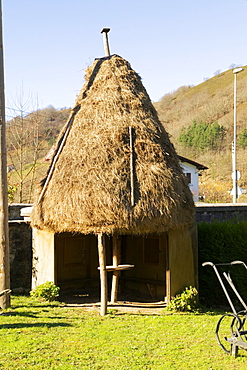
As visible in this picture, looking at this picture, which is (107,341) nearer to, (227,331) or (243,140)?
(227,331)

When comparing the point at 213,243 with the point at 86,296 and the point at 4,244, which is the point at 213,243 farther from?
the point at 4,244

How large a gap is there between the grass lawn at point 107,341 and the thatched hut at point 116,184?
123 centimetres

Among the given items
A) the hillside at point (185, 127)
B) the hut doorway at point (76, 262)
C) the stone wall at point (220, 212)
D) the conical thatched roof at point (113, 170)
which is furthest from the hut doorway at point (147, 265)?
the stone wall at point (220, 212)

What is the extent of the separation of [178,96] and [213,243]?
79015 mm

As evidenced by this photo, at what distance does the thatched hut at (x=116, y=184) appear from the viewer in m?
10.2

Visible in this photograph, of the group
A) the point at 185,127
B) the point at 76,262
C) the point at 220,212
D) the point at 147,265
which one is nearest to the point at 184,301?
the point at 147,265

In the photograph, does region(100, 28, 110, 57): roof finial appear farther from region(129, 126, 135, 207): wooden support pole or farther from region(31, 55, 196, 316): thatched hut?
region(129, 126, 135, 207): wooden support pole

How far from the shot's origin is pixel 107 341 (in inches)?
316

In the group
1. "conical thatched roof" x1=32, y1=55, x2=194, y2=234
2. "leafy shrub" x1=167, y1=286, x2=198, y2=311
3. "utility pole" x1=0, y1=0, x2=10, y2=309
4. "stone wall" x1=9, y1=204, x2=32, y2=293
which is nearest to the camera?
"conical thatched roof" x1=32, y1=55, x2=194, y2=234

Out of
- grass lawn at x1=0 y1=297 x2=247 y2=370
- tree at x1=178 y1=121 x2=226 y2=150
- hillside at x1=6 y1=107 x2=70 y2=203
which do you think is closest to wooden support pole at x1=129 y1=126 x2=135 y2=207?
grass lawn at x1=0 y1=297 x2=247 y2=370

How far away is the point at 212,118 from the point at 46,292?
55048 mm

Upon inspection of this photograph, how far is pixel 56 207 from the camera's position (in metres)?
10.6

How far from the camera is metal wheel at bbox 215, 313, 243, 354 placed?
7002mm

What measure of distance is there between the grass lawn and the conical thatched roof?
1900 millimetres
